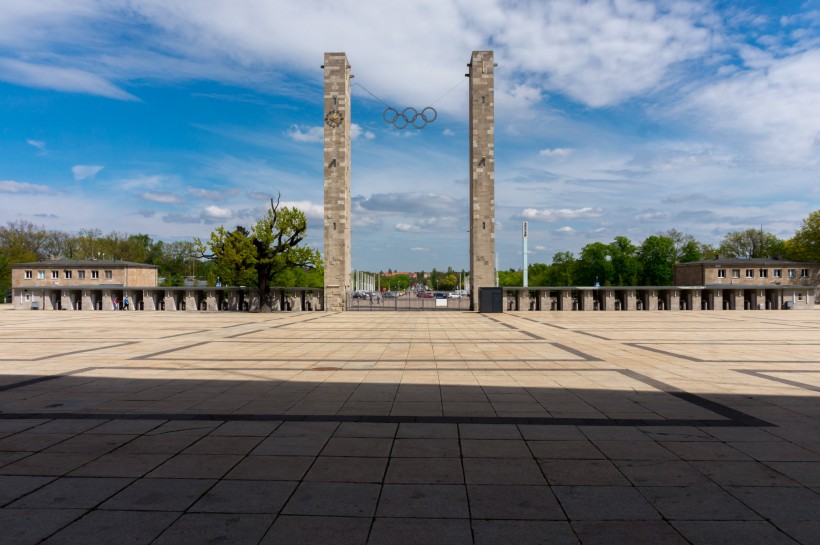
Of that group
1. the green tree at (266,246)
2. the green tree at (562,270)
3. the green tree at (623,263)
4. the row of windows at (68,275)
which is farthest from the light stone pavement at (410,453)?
the green tree at (562,270)

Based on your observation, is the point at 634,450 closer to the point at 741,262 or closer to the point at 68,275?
the point at 68,275

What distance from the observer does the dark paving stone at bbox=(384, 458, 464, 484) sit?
543cm

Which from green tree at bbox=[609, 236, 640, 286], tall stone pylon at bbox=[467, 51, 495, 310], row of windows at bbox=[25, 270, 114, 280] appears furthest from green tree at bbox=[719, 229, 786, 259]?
row of windows at bbox=[25, 270, 114, 280]

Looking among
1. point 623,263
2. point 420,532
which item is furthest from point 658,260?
point 420,532

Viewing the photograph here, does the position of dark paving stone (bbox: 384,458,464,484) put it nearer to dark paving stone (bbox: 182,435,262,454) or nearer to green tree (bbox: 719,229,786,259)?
dark paving stone (bbox: 182,435,262,454)

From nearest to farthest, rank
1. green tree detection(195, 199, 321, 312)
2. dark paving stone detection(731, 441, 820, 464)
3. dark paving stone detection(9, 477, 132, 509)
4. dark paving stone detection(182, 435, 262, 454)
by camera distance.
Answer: dark paving stone detection(9, 477, 132, 509) → dark paving stone detection(731, 441, 820, 464) → dark paving stone detection(182, 435, 262, 454) → green tree detection(195, 199, 321, 312)

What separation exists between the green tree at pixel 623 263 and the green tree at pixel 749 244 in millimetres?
23977

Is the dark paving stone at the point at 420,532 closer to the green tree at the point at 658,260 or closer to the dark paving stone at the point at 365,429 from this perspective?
the dark paving stone at the point at 365,429

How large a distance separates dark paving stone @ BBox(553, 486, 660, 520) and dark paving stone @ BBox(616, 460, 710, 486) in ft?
1.18

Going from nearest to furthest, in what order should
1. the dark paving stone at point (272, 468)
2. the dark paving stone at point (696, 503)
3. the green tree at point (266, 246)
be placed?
the dark paving stone at point (696, 503)
the dark paving stone at point (272, 468)
the green tree at point (266, 246)

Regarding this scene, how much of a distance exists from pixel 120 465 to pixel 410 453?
3265mm

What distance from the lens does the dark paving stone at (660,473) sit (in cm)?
540

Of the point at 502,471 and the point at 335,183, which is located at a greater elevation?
the point at 335,183

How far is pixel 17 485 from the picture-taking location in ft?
17.4
